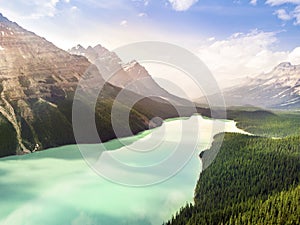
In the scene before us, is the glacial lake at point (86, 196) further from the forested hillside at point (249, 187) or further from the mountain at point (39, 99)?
the mountain at point (39, 99)

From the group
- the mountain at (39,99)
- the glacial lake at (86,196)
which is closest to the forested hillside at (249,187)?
the glacial lake at (86,196)

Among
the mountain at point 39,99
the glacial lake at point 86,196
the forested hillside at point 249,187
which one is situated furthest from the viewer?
the mountain at point 39,99

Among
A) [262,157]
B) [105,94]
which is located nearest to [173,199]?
[262,157]

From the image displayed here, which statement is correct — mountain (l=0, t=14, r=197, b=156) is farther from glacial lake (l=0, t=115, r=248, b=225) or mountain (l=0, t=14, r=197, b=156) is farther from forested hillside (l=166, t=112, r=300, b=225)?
forested hillside (l=166, t=112, r=300, b=225)

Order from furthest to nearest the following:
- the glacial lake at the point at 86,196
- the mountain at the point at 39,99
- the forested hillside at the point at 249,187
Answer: the mountain at the point at 39,99 < the glacial lake at the point at 86,196 < the forested hillside at the point at 249,187

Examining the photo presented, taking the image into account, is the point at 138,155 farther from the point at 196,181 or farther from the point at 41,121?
the point at 41,121

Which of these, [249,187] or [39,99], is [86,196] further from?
[39,99]
